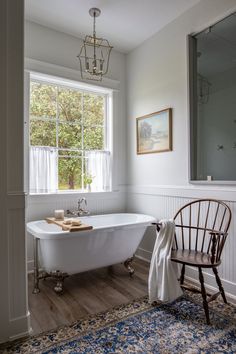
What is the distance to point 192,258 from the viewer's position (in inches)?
85.2

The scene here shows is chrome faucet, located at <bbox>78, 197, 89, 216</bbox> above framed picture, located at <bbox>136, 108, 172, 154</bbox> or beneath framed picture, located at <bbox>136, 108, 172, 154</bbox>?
beneath

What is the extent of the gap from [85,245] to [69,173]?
1223mm

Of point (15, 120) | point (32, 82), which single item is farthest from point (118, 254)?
point (32, 82)

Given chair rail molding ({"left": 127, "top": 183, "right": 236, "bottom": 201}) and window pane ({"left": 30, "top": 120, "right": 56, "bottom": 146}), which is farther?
window pane ({"left": 30, "top": 120, "right": 56, "bottom": 146})

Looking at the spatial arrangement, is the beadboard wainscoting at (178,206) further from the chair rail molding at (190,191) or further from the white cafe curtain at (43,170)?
the white cafe curtain at (43,170)

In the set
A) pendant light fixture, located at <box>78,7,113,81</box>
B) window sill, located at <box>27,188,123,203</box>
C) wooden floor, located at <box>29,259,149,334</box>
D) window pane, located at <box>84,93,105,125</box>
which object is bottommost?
wooden floor, located at <box>29,259,149,334</box>

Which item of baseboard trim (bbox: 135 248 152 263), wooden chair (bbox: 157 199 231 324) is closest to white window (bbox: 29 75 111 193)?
baseboard trim (bbox: 135 248 152 263)

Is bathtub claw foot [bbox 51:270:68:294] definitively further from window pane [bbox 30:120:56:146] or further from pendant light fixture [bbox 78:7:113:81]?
pendant light fixture [bbox 78:7:113:81]

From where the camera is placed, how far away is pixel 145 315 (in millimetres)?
2055

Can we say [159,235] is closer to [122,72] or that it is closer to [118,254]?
[118,254]

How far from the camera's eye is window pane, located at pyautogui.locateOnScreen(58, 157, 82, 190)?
3.36 metres

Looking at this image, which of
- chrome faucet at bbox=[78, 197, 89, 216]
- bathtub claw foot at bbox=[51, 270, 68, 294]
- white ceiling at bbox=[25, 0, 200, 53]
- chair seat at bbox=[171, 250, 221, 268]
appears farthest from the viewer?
chrome faucet at bbox=[78, 197, 89, 216]

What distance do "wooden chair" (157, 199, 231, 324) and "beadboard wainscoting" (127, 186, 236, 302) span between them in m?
0.07

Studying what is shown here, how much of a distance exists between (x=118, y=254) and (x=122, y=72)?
2.69m
